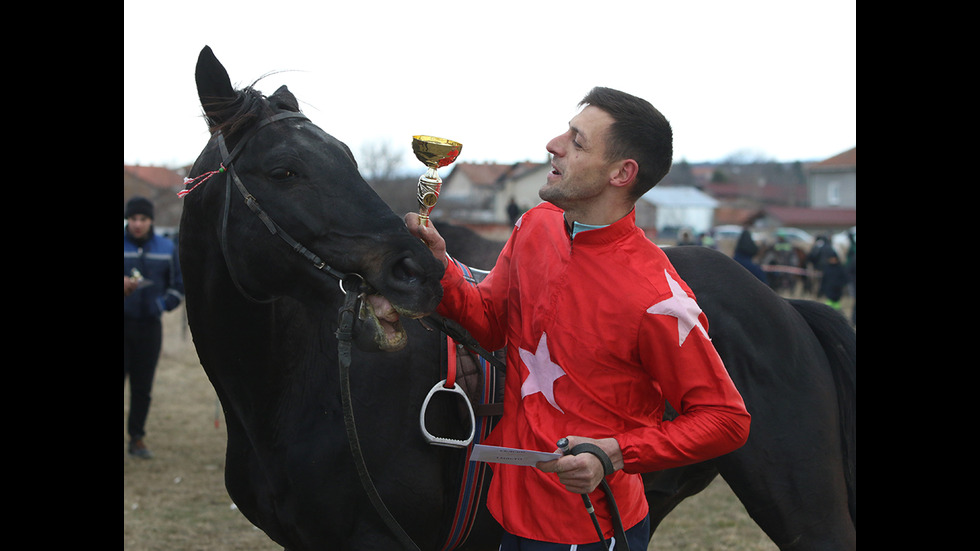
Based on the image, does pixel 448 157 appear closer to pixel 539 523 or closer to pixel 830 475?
pixel 539 523

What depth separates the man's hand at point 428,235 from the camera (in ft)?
7.18

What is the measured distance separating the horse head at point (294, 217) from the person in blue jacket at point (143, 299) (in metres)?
4.66

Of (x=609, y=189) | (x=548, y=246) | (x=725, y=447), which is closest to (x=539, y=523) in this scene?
(x=725, y=447)

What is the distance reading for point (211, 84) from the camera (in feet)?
7.65

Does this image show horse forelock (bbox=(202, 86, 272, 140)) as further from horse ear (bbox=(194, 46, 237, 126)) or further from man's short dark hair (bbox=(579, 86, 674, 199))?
man's short dark hair (bbox=(579, 86, 674, 199))

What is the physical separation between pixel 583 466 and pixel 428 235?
82 cm

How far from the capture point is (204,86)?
2334mm

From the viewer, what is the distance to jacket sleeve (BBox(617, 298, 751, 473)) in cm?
176

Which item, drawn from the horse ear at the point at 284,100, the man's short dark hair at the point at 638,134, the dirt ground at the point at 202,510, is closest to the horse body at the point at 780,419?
the man's short dark hair at the point at 638,134

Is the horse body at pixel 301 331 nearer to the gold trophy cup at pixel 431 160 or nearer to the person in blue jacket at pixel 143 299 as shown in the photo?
the gold trophy cup at pixel 431 160

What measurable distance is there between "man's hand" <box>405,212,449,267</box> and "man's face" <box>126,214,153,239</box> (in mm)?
5178

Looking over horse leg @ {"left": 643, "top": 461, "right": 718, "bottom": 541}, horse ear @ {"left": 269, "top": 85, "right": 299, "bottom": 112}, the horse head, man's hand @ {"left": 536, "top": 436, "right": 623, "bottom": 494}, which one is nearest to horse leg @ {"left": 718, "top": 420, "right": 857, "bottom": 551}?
horse leg @ {"left": 643, "top": 461, "right": 718, "bottom": 541}

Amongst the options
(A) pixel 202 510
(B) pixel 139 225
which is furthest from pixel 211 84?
(B) pixel 139 225

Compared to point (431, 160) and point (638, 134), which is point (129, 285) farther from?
point (638, 134)
